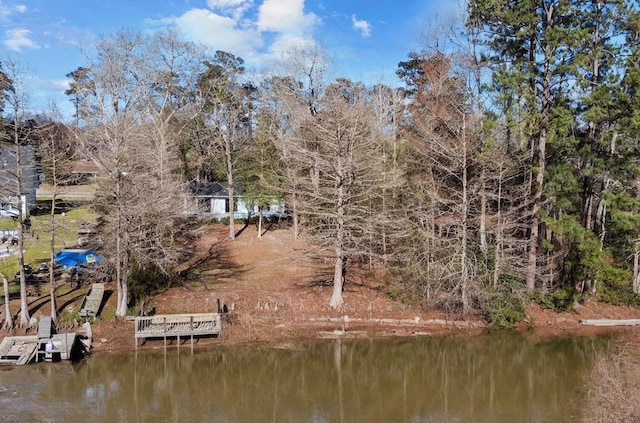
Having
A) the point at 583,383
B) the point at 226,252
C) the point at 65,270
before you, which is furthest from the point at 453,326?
the point at 65,270

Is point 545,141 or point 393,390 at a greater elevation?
point 545,141

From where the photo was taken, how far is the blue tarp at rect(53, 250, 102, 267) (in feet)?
82.7

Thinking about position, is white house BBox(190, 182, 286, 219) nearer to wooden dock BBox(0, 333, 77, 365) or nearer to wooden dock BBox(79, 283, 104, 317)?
wooden dock BBox(79, 283, 104, 317)

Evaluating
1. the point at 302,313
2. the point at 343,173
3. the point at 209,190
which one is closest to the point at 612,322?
the point at 343,173

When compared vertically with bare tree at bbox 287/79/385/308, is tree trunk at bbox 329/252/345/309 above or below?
below

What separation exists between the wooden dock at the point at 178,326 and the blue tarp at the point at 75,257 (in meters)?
7.29

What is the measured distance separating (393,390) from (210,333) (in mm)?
8063

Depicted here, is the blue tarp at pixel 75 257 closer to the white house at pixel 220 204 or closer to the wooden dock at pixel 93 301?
the wooden dock at pixel 93 301

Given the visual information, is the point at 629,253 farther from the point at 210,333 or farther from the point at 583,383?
the point at 210,333

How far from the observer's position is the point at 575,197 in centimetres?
2278

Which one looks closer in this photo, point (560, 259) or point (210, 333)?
point (210, 333)

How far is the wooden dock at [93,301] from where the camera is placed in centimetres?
2001

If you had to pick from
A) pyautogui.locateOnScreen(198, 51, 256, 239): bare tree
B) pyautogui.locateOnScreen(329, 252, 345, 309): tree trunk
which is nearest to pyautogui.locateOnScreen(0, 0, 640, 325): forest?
pyautogui.locateOnScreen(329, 252, 345, 309): tree trunk

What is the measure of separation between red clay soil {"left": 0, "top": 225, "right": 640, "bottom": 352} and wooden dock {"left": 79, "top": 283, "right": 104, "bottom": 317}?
1.66 feet
